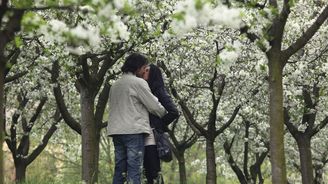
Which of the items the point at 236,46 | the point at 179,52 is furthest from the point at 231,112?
the point at 236,46

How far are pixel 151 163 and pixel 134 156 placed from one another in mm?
402

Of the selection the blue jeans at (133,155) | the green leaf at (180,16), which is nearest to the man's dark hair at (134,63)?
the blue jeans at (133,155)

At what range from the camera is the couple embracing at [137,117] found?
24.2 ft

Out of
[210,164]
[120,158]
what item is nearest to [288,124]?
[210,164]

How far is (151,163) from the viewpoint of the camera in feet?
25.3

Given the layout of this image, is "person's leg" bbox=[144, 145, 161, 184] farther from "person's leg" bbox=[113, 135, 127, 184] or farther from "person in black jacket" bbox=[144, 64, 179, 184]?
"person's leg" bbox=[113, 135, 127, 184]

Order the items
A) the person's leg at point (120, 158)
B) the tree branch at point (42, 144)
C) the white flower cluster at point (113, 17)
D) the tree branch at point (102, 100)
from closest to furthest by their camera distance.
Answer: the white flower cluster at point (113, 17) → the person's leg at point (120, 158) → the tree branch at point (102, 100) → the tree branch at point (42, 144)

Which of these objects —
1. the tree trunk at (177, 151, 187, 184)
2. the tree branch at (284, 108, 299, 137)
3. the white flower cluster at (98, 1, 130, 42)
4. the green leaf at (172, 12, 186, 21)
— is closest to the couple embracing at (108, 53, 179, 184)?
the white flower cluster at (98, 1, 130, 42)

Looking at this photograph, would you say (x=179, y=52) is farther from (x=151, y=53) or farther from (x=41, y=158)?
(x=41, y=158)

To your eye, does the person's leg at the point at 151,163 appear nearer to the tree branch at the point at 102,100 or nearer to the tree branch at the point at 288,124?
the tree branch at the point at 102,100

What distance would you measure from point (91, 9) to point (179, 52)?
9.37m

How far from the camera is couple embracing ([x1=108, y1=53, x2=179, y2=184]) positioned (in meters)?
7.38

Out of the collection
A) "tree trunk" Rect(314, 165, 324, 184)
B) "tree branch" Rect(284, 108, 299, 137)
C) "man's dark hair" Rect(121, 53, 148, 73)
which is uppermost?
"tree branch" Rect(284, 108, 299, 137)

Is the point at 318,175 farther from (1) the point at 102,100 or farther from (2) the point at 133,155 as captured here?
(2) the point at 133,155
